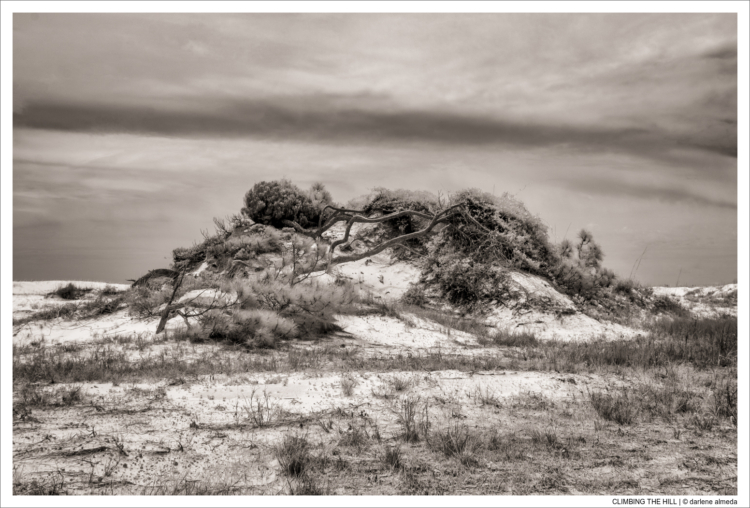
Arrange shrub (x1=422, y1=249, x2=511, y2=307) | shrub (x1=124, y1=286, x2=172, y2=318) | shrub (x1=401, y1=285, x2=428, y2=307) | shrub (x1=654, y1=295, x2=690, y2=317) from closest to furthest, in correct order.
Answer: shrub (x1=124, y1=286, x2=172, y2=318), shrub (x1=422, y1=249, x2=511, y2=307), shrub (x1=401, y1=285, x2=428, y2=307), shrub (x1=654, y1=295, x2=690, y2=317)

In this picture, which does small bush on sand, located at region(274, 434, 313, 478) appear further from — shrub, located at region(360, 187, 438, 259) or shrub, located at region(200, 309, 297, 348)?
shrub, located at region(360, 187, 438, 259)

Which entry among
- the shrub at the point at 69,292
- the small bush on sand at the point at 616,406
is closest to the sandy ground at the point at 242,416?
the small bush on sand at the point at 616,406

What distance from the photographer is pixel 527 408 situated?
686 cm

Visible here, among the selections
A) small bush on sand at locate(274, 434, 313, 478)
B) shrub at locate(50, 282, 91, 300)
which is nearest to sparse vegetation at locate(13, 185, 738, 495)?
small bush on sand at locate(274, 434, 313, 478)

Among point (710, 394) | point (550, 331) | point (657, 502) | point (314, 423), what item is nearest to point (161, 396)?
point (314, 423)

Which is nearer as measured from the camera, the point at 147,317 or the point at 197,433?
the point at 197,433

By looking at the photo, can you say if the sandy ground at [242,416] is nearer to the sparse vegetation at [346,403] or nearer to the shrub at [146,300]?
the sparse vegetation at [346,403]

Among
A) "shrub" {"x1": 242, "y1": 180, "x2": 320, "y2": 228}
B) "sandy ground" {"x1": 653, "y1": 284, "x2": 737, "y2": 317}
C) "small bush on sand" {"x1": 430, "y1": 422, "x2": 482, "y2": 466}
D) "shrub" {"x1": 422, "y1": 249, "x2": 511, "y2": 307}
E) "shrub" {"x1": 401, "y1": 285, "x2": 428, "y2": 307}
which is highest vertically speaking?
"shrub" {"x1": 242, "y1": 180, "x2": 320, "y2": 228}

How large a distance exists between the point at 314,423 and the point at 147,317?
7.98 meters

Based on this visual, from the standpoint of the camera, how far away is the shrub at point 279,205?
20016 millimetres

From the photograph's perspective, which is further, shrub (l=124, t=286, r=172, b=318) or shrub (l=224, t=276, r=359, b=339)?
shrub (l=124, t=286, r=172, b=318)

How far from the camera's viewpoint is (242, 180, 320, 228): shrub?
20.0 metres

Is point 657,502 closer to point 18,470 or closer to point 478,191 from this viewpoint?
point 18,470

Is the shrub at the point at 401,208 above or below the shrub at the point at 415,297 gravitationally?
above
